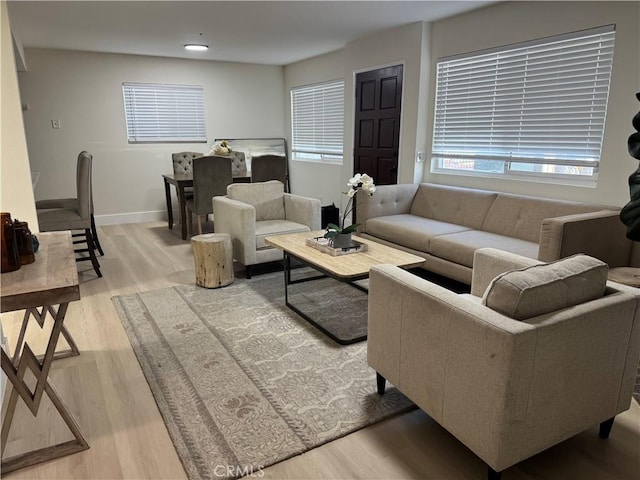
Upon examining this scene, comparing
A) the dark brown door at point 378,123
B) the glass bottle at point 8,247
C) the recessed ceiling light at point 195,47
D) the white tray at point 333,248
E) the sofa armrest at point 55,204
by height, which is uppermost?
the recessed ceiling light at point 195,47

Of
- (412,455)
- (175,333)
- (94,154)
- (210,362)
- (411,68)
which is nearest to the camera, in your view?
(412,455)

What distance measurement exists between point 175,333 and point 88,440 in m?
1.00

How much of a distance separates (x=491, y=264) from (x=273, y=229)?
2.16m

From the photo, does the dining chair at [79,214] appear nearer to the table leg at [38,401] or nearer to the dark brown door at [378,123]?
the table leg at [38,401]

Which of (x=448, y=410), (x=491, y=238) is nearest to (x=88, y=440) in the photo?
(x=448, y=410)

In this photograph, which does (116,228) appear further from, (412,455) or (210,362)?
(412,455)

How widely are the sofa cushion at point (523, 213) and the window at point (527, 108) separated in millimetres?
326

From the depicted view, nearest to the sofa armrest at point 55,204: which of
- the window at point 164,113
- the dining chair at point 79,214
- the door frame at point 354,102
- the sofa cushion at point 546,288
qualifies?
the dining chair at point 79,214

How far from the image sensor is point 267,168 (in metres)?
5.34

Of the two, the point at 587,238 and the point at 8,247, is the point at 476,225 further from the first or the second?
the point at 8,247

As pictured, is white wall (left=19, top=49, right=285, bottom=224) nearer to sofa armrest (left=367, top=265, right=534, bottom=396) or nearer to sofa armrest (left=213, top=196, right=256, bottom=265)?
sofa armrest (left=213, top=196, right=256, bottom=265)

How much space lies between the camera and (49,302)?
4.86 ft

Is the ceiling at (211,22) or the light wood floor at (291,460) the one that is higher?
the ceiling at (211,22)

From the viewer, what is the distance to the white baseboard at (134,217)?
6094 mm
